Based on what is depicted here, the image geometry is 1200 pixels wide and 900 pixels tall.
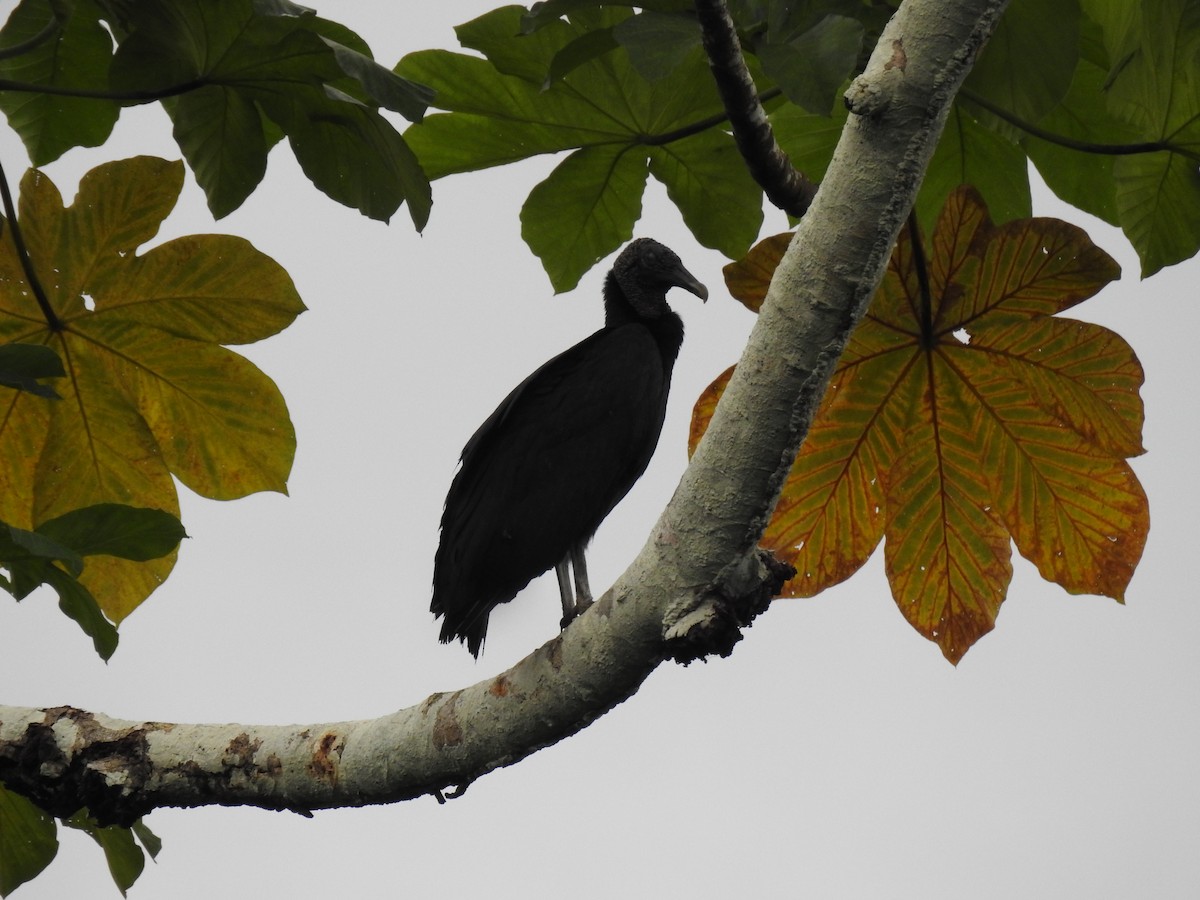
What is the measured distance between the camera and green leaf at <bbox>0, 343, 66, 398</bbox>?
2195 mm

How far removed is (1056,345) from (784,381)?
1143 millimetres

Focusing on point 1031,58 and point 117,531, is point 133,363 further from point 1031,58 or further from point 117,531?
point 1031,58

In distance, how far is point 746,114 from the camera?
2.44 meters

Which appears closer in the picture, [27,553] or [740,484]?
[740,484]

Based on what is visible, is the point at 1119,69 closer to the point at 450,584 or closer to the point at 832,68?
the point at 832,68

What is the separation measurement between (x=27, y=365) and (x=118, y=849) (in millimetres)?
1138

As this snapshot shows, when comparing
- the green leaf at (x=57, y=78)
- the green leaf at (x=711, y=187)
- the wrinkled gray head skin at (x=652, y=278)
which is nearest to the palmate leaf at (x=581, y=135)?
the green leaf at (x=711, y=187)

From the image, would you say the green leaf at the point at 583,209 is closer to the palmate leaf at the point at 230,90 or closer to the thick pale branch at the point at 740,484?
the palmate leaf at the point at 230,90

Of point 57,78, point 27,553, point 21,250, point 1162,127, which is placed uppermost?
point 57,78

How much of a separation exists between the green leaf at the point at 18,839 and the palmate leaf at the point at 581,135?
1.70 m

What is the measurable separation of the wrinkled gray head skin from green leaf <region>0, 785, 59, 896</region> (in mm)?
2492

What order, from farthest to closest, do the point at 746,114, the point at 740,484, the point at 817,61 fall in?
the point at 746,114
the point at 817,61
the point at 740,484

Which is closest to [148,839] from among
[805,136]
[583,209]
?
[583,209]

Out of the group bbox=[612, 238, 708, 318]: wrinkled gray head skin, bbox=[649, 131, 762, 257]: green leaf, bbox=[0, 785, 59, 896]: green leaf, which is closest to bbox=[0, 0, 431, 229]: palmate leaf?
bbox=[649, 131, 762, 257]: green leaf
